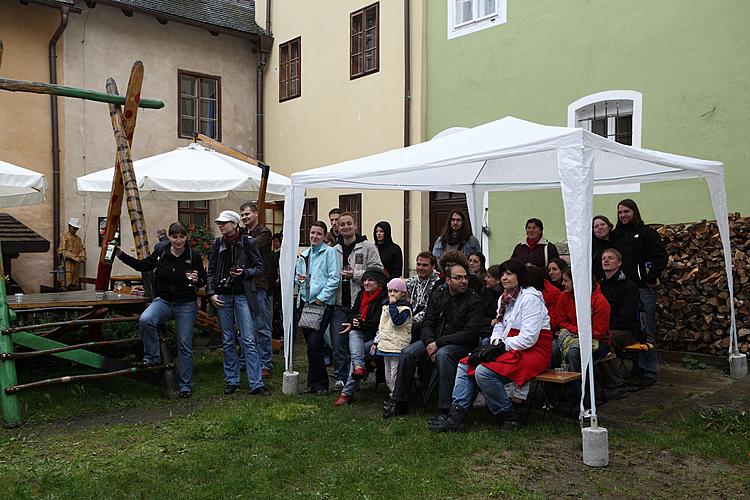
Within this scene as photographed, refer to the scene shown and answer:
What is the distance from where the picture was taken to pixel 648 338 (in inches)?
300

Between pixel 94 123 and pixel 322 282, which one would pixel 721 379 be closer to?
pixel 322 282

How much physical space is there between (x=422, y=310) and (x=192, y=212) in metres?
10.0

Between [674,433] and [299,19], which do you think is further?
[299,19]

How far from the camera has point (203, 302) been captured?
11.2 metres

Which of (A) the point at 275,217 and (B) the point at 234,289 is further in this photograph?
(A) the point at 275,217

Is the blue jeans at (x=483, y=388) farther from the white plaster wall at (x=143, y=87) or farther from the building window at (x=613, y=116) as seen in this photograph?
the white plaster wall at (x=143, y=87)

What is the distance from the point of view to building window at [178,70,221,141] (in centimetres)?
1563

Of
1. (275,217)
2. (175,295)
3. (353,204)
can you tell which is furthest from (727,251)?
(275,217)

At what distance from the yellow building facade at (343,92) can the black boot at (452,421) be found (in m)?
7.14

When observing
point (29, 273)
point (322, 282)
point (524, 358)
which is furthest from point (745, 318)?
point (29, 273)

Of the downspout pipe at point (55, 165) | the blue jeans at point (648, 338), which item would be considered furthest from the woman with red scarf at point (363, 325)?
the downspout pipe at point (55, 165)

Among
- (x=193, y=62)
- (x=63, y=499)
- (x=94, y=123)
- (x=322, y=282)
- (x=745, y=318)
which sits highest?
(x=193, y=62)

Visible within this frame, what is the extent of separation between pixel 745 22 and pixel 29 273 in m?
12.1

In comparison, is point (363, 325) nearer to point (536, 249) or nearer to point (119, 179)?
point (536, 249)
